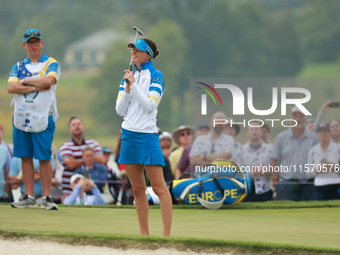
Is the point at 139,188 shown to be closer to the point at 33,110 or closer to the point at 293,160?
the point at 33,110

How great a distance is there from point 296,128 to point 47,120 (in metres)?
4.62

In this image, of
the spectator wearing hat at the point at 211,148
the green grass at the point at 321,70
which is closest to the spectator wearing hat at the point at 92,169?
the spectator wearing hat at the point at 211,148

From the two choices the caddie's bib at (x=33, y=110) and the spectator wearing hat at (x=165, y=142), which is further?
the spectator wearing hat at (x=165, y=142)

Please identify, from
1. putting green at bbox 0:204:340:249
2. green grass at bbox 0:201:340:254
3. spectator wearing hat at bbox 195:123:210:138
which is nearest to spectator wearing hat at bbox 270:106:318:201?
green grass at bbox 0:201:340:254

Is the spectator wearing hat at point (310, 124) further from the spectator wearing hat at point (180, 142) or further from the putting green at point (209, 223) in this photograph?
the putting green at point (209, 223)

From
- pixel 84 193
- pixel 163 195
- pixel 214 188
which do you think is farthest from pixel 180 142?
pixel 163 195

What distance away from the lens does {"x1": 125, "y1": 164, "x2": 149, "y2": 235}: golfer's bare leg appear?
735cm

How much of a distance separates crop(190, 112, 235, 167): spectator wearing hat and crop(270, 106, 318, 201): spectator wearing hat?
0.69 meters

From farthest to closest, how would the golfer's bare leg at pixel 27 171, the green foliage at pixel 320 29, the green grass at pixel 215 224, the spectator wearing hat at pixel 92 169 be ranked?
1. the green foliage at pixel 320 29
2. the spectator wearing hat at pixel 92 169
3. the golfer's bare leg at pixel 27 171
4. the green grass at pixel 215 224

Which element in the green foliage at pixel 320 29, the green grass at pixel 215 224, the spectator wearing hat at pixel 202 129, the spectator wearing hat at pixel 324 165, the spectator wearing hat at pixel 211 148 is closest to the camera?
the green grass at pixel 215 224

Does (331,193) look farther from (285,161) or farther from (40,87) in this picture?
(40,87)

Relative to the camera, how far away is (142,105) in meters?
7.11

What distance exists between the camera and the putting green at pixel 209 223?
7.82m

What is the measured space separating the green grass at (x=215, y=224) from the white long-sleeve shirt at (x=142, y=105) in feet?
3.09
